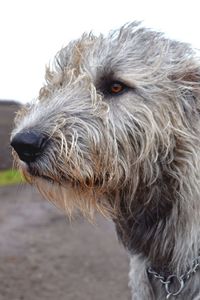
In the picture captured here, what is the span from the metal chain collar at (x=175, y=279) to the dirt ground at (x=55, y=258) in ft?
11.0

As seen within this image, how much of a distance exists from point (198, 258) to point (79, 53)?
145 cm

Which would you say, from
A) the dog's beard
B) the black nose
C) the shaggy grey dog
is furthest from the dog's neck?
the black nose

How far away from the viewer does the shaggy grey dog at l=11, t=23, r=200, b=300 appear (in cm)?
415

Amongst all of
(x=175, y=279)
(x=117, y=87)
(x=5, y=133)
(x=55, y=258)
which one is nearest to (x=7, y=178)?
(x=5, y=133)

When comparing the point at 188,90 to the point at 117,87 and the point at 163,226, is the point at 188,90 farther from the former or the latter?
the point at 163,226

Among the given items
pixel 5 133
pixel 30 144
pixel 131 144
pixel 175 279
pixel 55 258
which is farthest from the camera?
pixel 5 133

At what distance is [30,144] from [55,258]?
5274 millimetres

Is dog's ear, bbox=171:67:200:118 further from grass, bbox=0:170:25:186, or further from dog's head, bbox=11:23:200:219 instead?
grass, bbox=0:170:25:186

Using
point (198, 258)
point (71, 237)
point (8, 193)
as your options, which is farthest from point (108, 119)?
point (8, 193)

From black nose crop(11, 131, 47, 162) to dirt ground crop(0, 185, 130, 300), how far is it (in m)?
3.87

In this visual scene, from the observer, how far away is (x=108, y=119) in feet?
13.8

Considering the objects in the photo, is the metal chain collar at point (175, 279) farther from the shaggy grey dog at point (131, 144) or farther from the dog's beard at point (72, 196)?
the dog's beard at point (72, 196)

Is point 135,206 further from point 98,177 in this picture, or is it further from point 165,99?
point 165,99

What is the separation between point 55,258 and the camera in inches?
362
